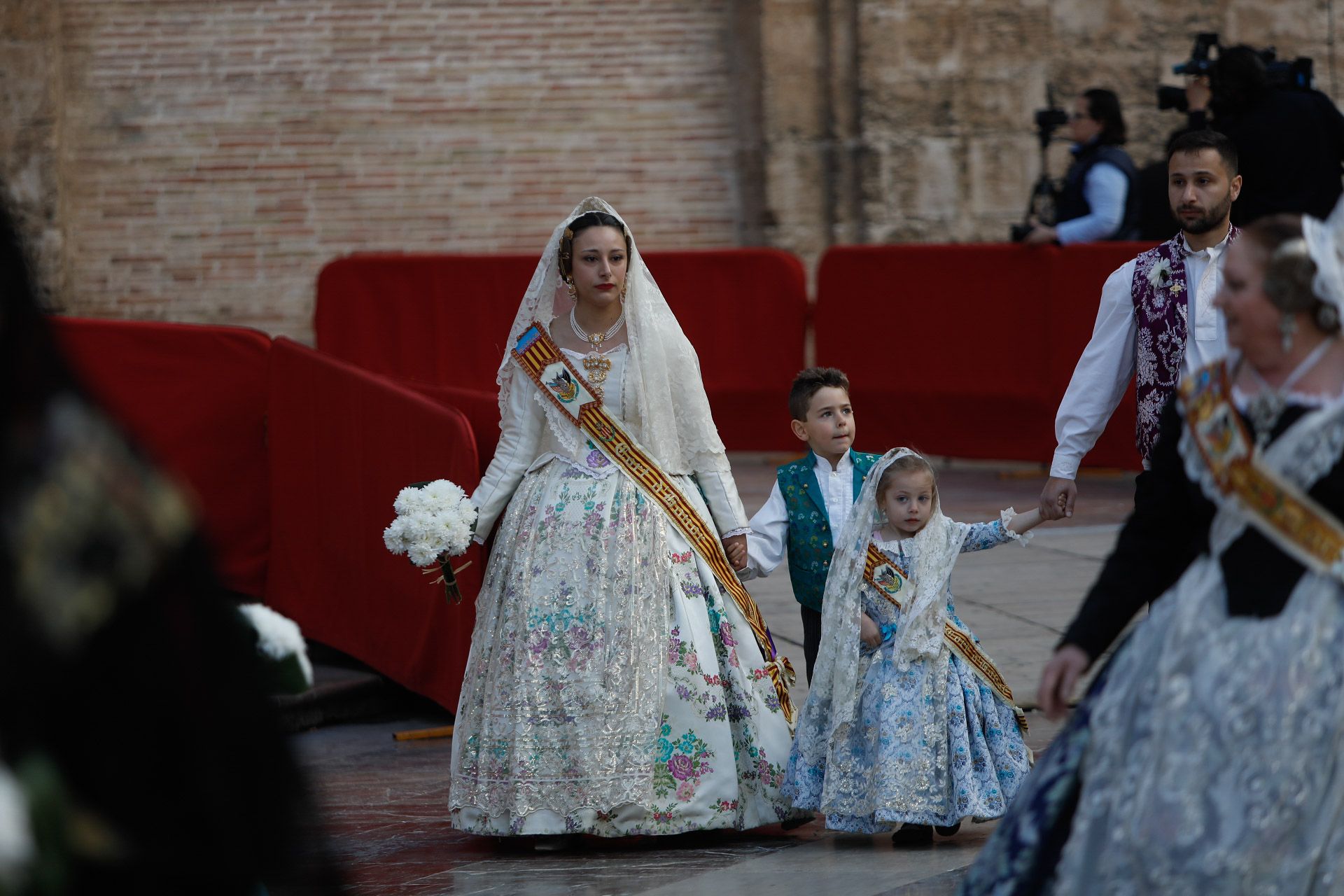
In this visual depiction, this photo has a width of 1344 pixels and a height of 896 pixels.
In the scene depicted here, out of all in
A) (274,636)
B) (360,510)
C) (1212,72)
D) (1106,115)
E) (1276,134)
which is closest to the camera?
(274,636)

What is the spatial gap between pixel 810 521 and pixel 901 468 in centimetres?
35

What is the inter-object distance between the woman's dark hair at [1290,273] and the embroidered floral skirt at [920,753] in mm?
1958

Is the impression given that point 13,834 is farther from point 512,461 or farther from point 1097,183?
point 1097,183

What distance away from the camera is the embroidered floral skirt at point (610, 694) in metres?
5.02

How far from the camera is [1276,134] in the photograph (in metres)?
8.48

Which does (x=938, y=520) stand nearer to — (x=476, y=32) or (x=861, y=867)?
(x=861, y=867)

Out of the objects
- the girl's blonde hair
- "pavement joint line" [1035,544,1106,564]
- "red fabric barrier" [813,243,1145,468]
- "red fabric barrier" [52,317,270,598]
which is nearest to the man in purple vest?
the girl's blonde hair

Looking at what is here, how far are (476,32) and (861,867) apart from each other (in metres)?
9.92

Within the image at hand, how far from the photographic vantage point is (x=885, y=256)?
11570 millimetres

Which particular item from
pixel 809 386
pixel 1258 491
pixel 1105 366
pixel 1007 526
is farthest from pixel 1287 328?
pixel 809 386

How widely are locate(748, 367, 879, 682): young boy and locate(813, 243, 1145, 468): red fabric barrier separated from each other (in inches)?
208

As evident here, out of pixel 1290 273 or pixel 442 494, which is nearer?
pixel 1290 273

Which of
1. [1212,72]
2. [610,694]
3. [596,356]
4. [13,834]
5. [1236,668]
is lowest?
[610,694]

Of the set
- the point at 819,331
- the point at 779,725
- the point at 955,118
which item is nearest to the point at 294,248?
the point at 819,331
